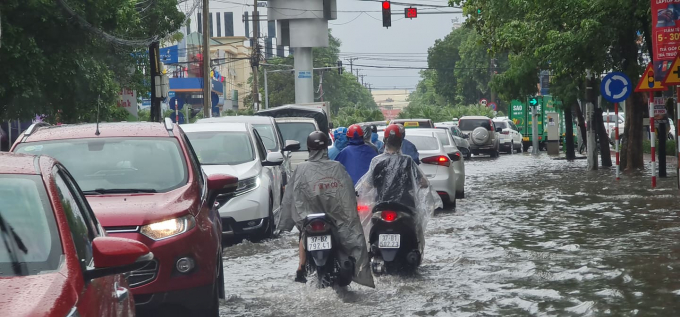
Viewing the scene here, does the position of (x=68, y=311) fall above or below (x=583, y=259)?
above

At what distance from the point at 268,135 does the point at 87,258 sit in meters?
13.9

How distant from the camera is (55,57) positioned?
26062 mm

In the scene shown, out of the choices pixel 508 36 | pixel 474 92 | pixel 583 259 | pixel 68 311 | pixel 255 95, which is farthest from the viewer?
pixel 474 92

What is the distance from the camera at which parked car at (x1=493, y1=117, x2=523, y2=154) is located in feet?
162

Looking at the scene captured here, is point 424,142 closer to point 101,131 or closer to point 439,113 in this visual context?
point 101,131

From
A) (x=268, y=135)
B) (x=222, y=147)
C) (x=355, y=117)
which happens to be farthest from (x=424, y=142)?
(x=355, y=117)

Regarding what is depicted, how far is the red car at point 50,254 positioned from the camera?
3.64 meters

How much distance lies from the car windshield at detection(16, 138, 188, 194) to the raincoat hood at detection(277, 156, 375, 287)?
3.63ft

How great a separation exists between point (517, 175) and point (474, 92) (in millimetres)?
80220

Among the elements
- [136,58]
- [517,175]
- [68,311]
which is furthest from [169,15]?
[68,311]

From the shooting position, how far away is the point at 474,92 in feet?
356

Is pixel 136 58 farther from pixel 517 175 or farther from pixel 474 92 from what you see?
pixel 474 92

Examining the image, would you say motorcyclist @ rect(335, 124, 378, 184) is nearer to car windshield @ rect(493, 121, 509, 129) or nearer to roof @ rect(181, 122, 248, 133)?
roof @ rect(181, 122, 248, 133)

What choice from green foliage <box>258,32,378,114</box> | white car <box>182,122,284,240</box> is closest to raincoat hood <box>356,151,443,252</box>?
white car <box>182,122,284,240</box>
